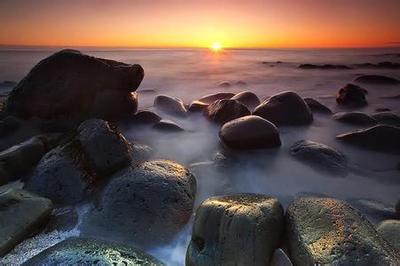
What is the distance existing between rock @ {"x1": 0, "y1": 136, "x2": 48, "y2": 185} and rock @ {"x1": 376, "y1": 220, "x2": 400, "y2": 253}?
3447 millimetres

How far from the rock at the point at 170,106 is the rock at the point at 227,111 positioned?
0.84m

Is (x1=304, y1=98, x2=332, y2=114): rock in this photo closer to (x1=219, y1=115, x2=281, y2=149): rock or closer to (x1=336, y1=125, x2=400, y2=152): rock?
(x1=336, y1=125, x2=400, y2=152): rock

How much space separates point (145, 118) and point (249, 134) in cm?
195

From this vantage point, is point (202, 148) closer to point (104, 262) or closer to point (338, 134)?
point (338, 134)

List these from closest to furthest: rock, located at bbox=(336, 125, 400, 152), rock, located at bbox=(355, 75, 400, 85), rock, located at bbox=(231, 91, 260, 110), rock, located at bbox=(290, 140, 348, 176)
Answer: rock, located at bbox=(290, 140, 348, 176), rock, located at bbox=(336, 125, 400, 152), rock, located at bbox=(231, 91, 260, 110), rock, located at bbox=(355, 75, 400, 85)

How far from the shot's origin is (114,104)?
548 centimetres

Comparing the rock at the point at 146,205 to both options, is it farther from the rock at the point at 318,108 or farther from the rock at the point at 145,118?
the rock at the point at 318,108

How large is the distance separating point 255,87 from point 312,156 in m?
6.81

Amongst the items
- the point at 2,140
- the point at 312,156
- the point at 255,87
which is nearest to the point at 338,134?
the point at 312,156

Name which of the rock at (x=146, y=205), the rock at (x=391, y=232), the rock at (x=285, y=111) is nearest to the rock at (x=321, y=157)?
the rock at (x=285, y=111)

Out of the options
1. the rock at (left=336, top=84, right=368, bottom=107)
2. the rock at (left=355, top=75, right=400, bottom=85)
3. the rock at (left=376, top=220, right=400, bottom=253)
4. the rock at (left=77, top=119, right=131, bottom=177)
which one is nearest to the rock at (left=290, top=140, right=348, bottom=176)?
the rock at (left=376, top=220, right=400, bottom=253)

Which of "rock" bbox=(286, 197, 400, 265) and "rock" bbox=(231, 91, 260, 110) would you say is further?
"rock" bbox=(231, 91, 260, 110)

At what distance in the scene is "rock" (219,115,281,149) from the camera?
14.6 feet

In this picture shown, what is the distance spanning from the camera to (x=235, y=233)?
2.38 meters
